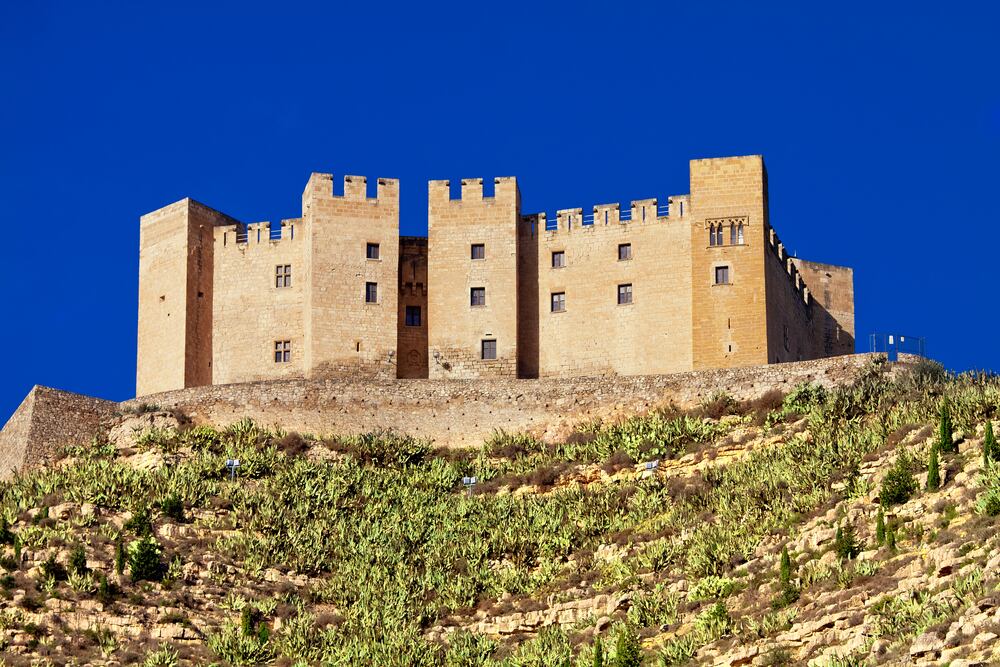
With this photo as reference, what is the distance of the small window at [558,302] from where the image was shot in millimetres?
60812

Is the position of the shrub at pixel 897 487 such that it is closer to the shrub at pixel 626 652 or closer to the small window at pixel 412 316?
the shrub at pixel 626 652

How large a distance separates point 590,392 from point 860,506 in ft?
55.9

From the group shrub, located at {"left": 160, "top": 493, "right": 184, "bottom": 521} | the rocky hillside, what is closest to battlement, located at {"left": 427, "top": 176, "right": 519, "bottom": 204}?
the rocky hillside

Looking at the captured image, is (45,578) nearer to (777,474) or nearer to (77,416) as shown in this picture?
(77,416)

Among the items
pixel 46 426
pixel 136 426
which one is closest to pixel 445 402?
pixel 136 426

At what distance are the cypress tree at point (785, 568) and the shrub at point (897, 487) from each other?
253 centimetres

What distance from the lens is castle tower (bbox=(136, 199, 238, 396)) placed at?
62.1 metres

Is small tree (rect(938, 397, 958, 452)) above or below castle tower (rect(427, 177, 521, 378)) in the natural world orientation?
below

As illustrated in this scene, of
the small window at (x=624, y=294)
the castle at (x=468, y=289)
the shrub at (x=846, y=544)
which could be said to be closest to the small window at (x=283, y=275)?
the castle at (x=468, y=289)

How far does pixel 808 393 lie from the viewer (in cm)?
5072

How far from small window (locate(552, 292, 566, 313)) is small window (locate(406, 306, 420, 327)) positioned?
4859mm

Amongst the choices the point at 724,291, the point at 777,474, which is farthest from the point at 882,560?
the point at 724,291

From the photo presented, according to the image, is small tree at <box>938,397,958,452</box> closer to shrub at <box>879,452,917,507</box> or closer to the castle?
shrub at <box>879,452,917,507</box>

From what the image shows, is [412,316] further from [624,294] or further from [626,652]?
[626,652]
